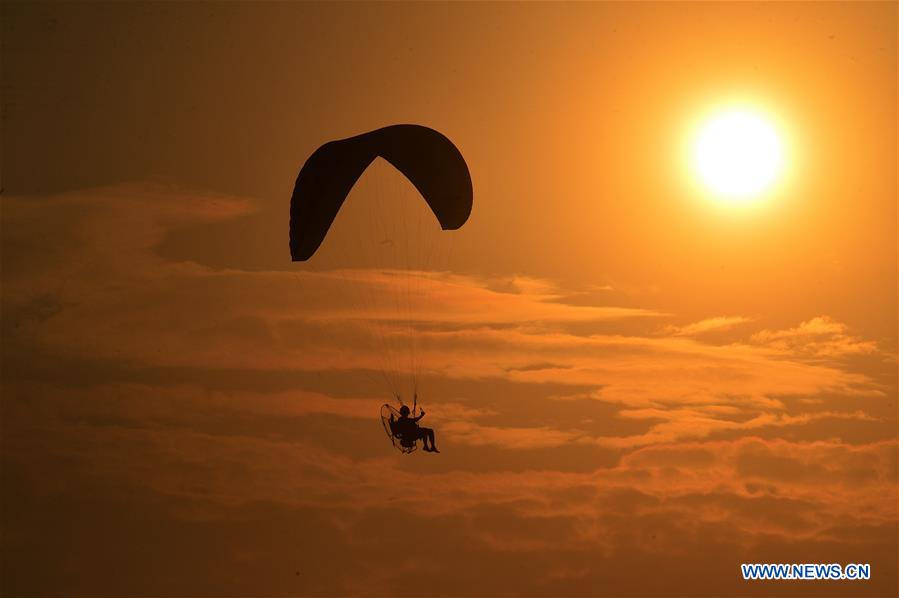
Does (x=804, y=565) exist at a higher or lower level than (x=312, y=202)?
lower

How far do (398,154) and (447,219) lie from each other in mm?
1370

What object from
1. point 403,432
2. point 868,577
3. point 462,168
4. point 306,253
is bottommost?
point 868,577

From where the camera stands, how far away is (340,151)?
16938 mm

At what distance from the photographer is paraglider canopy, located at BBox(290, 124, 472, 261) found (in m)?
16.8

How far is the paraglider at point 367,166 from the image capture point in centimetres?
1676

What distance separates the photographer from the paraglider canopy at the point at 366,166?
16766 millimetres

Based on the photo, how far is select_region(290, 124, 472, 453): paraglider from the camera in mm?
16758

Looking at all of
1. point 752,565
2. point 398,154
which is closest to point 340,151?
point 398,154

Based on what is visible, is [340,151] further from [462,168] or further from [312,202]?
[462,168]

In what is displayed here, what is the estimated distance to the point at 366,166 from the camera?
17141 millimetres

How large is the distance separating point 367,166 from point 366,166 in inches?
2.6

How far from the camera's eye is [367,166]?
56.0 feet

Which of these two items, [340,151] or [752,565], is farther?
[752,565]

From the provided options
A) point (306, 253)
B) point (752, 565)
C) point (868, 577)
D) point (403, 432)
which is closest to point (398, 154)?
point (306, 253)
